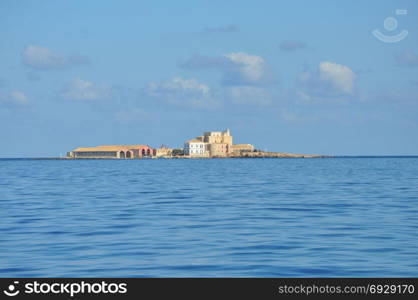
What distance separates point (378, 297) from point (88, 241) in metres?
12.4

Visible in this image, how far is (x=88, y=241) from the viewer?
76.1 ft

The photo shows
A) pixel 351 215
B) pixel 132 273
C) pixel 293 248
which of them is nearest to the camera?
pixel 132 273

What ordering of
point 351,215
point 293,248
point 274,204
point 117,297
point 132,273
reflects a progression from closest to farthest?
1. point 117,297
2. point 132,273
3. point 293,248
4. point 351,215
5. point 274,204

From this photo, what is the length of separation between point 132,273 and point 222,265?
2.60 m

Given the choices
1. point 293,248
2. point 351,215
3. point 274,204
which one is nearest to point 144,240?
point 293,248

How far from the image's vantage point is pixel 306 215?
31.8 m

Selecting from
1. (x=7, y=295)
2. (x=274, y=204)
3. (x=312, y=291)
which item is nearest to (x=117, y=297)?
(x=7, y=295)

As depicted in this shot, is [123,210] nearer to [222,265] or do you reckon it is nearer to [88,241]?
[88,241]

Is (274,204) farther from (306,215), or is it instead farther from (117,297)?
(117,297)

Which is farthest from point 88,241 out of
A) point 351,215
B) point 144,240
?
point 351,215

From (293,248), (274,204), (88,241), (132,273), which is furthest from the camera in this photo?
(274,204)

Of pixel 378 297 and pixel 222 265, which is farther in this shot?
pixel 222 265

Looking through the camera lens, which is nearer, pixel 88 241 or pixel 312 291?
pixel 312 291

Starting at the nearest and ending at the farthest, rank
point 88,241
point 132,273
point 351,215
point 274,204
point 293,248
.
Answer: point 132,273 < point 293,248 < point 88,241 < point 351,215 < point 274,204
